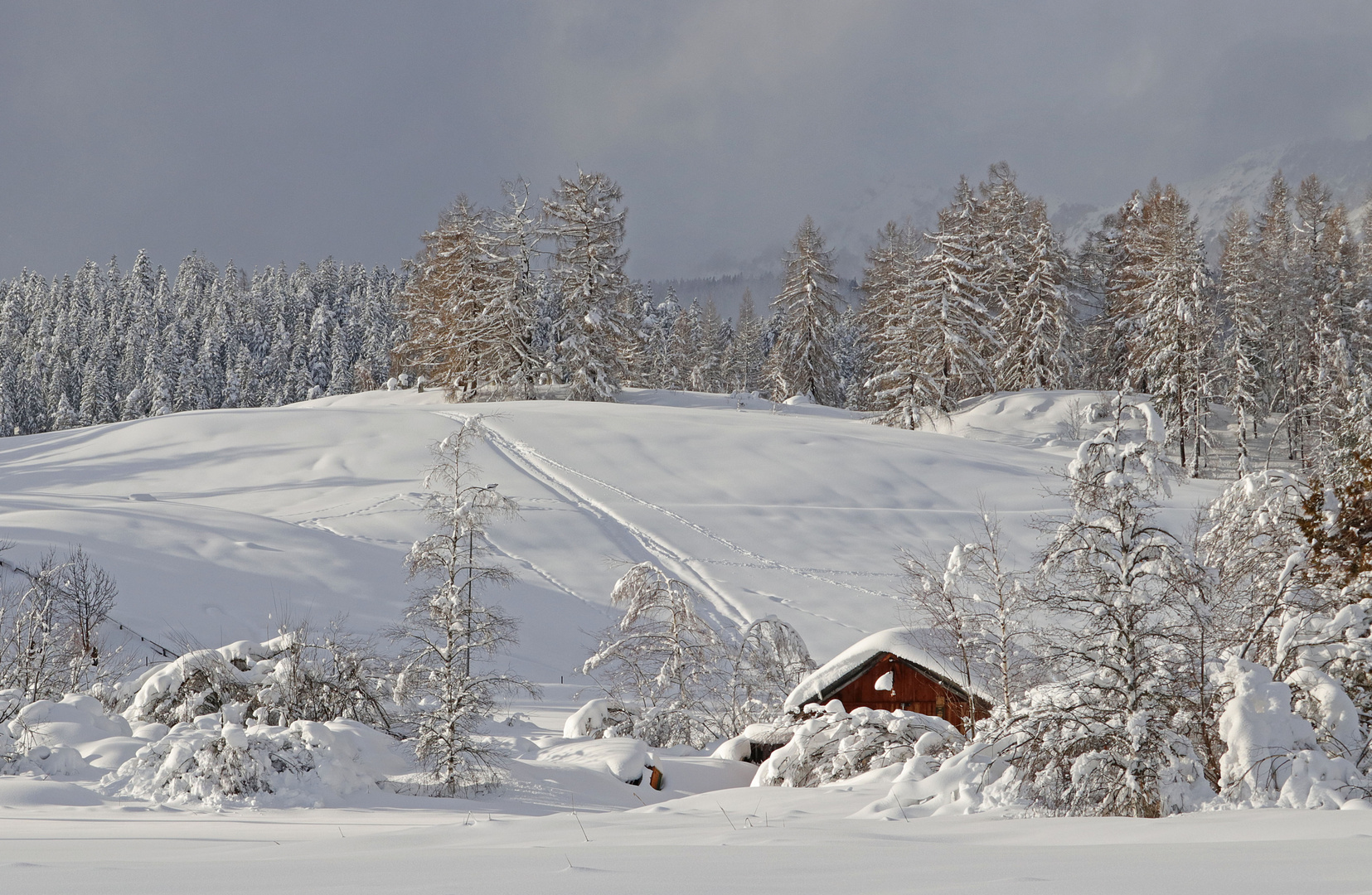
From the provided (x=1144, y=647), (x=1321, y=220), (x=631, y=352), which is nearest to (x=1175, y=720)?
(x=1144, y=647)

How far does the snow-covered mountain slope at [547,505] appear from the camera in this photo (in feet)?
73.7

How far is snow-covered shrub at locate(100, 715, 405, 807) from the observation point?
8.77m

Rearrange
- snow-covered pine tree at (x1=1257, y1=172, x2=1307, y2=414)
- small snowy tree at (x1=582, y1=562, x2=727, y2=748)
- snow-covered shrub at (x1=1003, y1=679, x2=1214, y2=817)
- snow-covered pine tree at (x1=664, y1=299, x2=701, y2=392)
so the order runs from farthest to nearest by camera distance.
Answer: snow-covered pine tree at (x1=664, y1=299, x2=701, y2=392)
snow-covered pine tree at (x1=1257, y1=172, x2=1307, y2=414)
small snowy tree at (x1=582, y1=562, x2=727, y2=748)
snow-covered shrub at (x1=1003, y1=679, x2=1214, y2=817)

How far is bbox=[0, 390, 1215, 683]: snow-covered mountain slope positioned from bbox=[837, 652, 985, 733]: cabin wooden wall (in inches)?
182

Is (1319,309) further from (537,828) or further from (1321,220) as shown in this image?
(537,828)

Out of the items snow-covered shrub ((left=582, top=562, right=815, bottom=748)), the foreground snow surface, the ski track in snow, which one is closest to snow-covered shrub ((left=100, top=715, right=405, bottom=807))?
the foreground snow surface

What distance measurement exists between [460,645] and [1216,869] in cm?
1032

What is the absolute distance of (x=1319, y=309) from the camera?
4588cm

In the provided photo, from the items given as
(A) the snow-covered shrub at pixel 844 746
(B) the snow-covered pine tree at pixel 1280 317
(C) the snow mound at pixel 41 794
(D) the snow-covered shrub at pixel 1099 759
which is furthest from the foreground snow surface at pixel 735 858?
(B) the snow-covered pine tree at pixel 1280 317

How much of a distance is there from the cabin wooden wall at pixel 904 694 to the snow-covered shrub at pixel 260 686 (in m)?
8.30

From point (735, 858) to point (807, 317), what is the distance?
168 feet

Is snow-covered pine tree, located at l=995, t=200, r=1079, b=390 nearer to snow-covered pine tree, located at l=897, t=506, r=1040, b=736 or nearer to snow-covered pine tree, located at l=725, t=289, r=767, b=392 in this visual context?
snow-covered pine tree, located at l=725, t=289, r=767, b=392

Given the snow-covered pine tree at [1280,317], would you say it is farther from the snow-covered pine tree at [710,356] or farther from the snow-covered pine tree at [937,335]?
the snow-covered pine tree at [710,356]

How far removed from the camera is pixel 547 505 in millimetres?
29172
